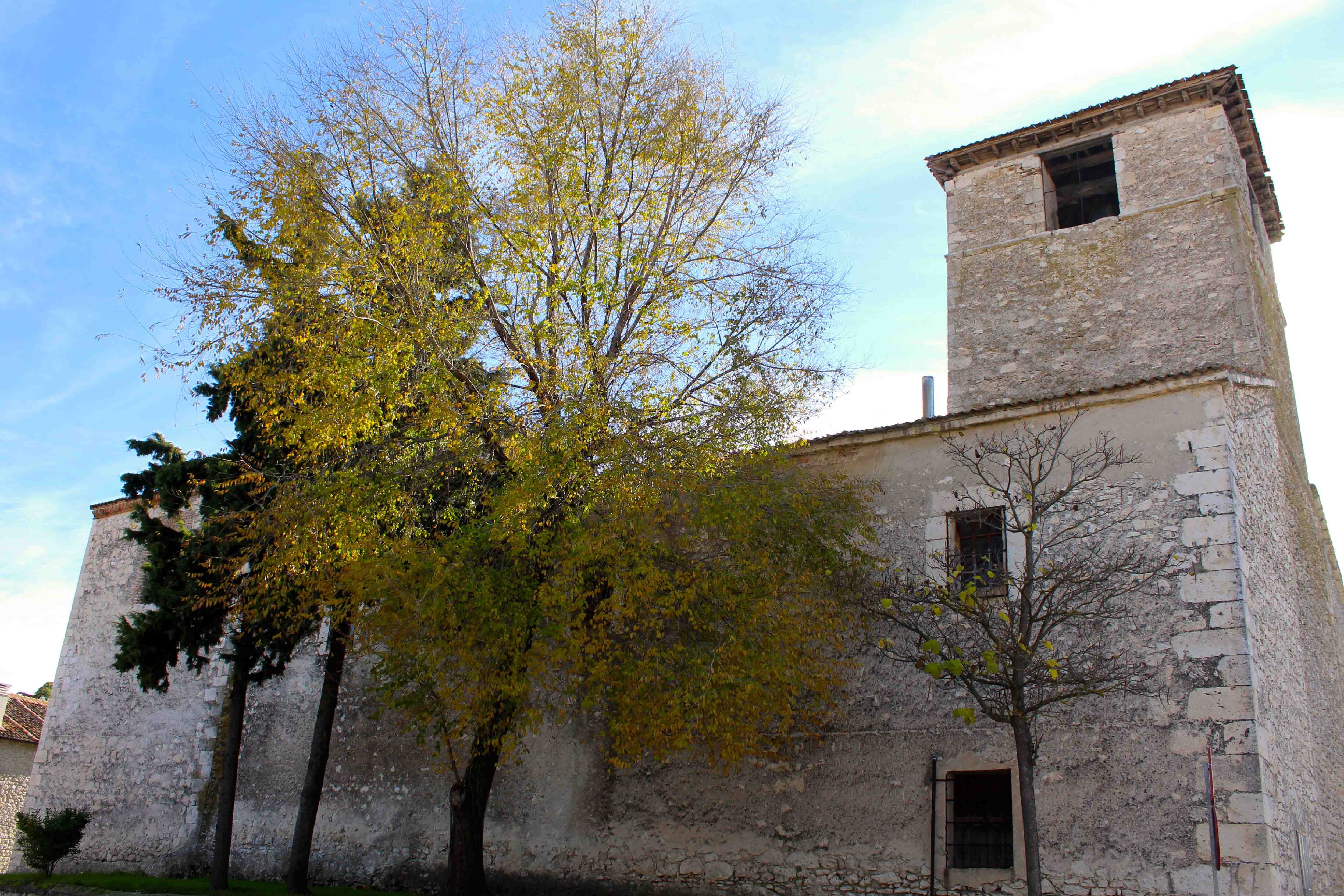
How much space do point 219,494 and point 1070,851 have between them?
33.0ft

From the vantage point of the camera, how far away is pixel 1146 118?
14.5 metres

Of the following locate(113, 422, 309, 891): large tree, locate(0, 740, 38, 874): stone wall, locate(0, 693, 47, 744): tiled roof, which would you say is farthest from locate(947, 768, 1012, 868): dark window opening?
locate(0, 740, 38, 874): stone wall

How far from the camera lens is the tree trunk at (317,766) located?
38.0 feet

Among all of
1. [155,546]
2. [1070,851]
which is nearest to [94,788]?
[155,546]

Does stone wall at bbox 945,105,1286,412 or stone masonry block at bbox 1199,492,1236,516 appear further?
stone wall at bbox 945,105,1286,412

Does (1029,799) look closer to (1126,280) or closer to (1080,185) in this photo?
(1126,280)

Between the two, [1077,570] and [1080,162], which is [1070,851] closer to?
[1077,570]

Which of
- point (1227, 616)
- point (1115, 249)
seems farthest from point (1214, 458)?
point (1115, 249)

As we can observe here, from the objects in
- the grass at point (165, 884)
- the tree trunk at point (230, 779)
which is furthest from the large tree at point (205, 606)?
Result: the grass at point (165, 884)

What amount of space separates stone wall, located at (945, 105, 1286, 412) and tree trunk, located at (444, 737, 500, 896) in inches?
314

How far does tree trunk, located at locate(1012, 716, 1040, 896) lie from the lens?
7625mm

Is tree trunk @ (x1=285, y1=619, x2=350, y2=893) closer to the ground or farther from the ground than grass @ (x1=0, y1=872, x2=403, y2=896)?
farther from the ground

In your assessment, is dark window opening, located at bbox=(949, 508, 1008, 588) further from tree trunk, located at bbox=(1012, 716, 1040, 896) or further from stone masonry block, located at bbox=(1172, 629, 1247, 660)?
tree trunk, located at bbox=(1012, 716, 1040, 896)

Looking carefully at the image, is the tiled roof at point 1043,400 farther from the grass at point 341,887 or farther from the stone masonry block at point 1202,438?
the grass at point 341,887
